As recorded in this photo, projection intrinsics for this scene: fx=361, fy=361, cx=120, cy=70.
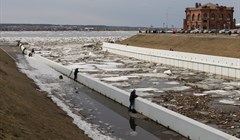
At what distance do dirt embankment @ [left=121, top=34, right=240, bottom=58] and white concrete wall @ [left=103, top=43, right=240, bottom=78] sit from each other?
15.3 ft

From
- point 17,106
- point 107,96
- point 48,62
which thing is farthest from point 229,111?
point 48,62

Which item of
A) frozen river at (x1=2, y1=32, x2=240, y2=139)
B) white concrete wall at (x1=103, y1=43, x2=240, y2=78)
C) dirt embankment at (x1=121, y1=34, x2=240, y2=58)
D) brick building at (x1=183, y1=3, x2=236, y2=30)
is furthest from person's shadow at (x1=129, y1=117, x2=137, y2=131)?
brick building at (x1=183, y1=3, x2=236, y2=30)

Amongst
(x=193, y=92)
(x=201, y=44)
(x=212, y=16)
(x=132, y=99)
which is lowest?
(x=193, y=92)

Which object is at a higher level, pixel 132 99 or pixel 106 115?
pixel 132 99

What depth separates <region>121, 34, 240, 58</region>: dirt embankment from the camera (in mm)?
42625

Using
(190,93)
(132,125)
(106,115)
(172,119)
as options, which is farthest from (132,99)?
(190,93)

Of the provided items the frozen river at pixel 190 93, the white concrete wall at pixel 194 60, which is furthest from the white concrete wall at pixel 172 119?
the white concrete wall at pixel 194 60

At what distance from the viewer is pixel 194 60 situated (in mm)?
37500

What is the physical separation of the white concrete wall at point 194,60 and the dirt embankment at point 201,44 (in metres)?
4.68

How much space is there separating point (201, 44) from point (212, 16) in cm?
4355

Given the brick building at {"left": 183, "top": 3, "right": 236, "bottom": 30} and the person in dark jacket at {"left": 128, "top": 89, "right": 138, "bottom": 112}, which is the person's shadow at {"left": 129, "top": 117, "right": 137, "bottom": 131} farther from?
the brick building at {"left": 183, "top": 3, "right": 236, "bottom": 30}

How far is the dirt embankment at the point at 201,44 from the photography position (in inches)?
1678

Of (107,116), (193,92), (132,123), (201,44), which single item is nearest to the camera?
(132,123)

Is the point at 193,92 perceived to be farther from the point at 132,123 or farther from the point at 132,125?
the point at 132,125
